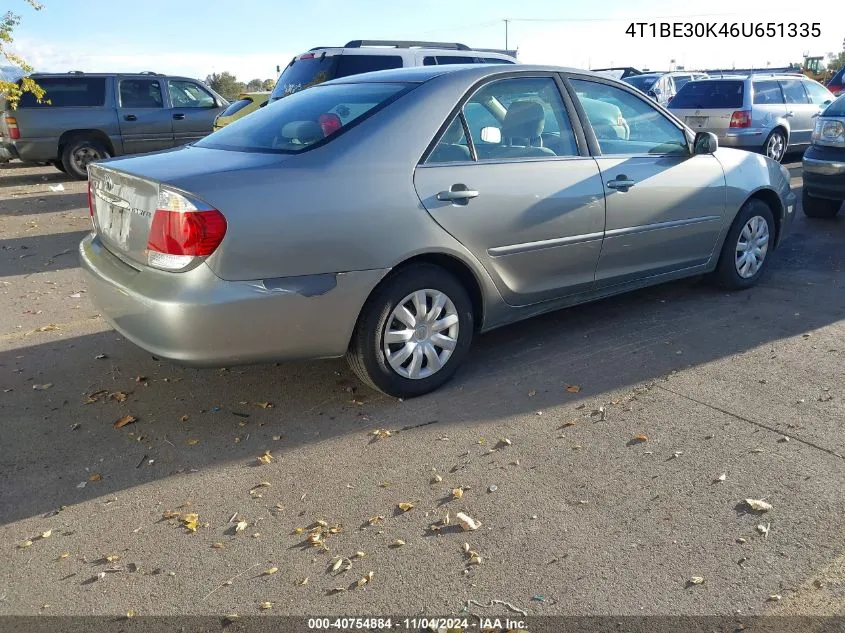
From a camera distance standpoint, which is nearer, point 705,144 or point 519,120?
point 519,120

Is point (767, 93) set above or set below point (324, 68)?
below

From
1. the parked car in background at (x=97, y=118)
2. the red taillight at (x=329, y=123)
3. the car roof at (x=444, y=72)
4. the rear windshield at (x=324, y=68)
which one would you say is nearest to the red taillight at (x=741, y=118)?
the rear windshield at (x=324, y=68)

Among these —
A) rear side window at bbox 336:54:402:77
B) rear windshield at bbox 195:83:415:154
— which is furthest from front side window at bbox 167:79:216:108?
rear windshield at bbox 195:83:415:154

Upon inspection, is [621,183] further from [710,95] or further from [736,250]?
[710,95]

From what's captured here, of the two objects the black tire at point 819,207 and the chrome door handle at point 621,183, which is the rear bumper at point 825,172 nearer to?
the black tire at point 819,207

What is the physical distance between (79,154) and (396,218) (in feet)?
36.6

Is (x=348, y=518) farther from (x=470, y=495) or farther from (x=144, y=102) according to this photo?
(x=144, y=102)

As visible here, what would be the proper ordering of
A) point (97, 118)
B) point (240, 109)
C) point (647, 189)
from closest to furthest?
point (647, 189) → point (240, 109) → point (97, 118)

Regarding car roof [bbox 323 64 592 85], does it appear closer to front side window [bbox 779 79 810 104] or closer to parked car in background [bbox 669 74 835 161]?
parked car in background [bbox 669 74 835 161]

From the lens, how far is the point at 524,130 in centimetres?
439

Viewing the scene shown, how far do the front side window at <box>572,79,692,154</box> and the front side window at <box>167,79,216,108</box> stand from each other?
10.8 metres

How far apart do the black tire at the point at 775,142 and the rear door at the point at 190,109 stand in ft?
32.2

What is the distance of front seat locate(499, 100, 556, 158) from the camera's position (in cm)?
429

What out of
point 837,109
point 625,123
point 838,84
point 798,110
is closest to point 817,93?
point 798,110
